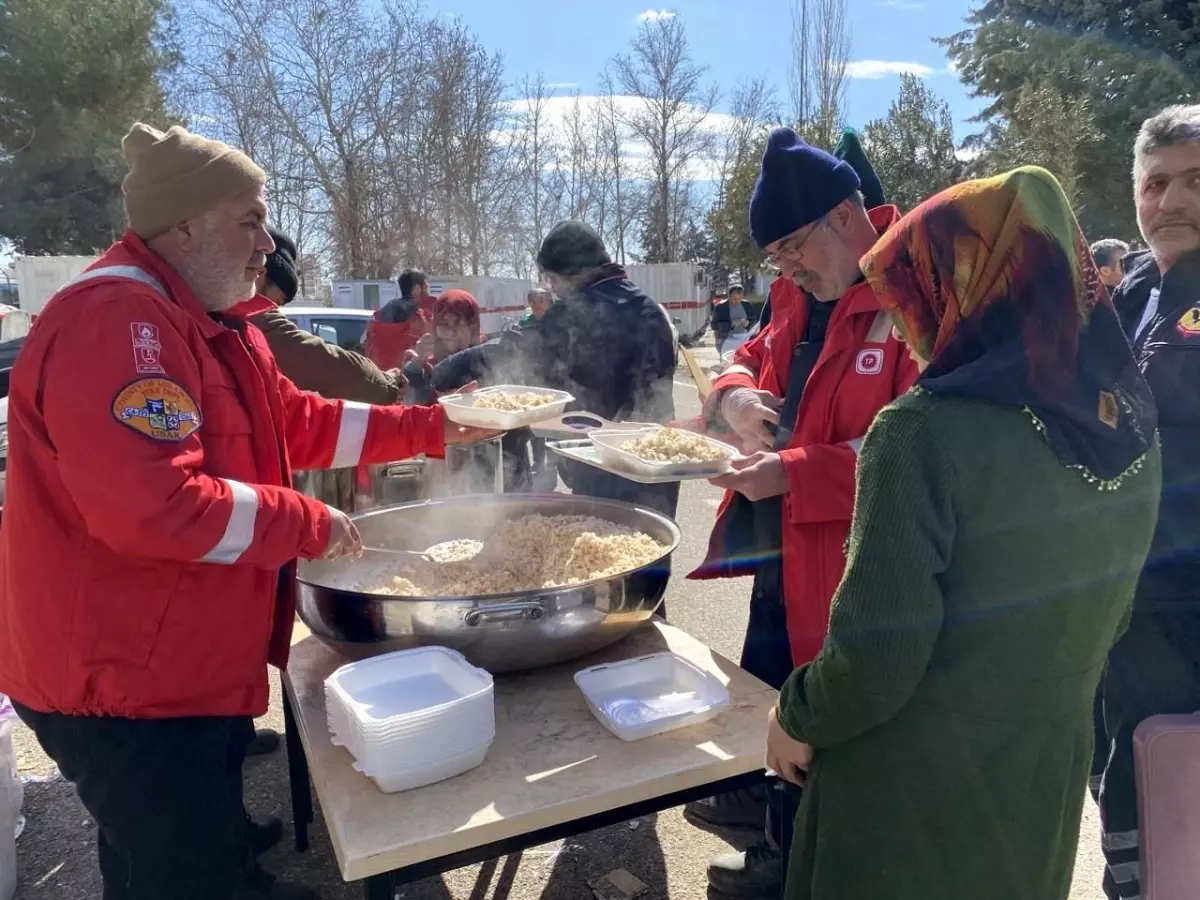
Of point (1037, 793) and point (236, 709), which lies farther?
point (236, 709)

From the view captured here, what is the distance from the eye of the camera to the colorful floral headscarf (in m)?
1.18

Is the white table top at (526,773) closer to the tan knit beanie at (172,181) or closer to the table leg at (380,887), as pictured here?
the table leg at (380,887)

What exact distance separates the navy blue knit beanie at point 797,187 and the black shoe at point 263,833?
247 centimetres

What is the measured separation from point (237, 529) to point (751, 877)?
182 cm

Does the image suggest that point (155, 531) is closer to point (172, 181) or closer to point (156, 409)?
point (156, 409)

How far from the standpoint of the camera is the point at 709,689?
6.16 feet

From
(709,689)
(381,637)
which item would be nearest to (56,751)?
(381,637)

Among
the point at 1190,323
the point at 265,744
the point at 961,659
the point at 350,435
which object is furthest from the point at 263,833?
the point at 1190,323

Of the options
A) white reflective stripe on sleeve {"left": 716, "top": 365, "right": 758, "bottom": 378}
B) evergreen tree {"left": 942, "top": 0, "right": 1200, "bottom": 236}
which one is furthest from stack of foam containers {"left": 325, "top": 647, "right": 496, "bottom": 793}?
evergreen tree {"left": 942, "top": 0, "right": 1200, "bottom": 236}

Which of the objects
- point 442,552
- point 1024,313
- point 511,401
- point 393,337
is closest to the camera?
point 1024,313

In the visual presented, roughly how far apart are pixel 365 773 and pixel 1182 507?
6.81 feet

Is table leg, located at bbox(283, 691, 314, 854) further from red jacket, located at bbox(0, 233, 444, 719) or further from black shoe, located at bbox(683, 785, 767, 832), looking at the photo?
black shoe, located at bbox(683, 785, 767, 832)

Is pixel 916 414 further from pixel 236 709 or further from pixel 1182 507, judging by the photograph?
pixel 236 709

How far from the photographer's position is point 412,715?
4.99 feet
